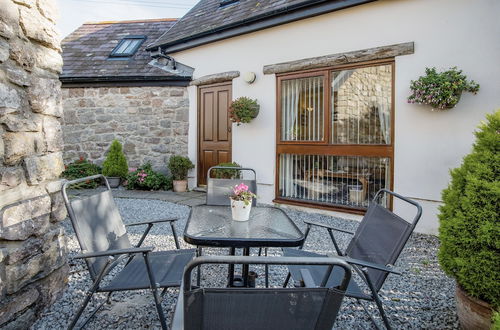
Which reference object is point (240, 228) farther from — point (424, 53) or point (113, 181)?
point (113, 181)

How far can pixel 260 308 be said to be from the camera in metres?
1.06

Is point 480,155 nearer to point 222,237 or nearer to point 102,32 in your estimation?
point 222,237

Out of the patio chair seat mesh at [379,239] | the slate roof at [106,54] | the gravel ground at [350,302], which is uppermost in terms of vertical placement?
the slate roof at [106,54]

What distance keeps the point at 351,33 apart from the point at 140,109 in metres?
4.89

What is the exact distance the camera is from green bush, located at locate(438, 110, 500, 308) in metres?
1.81

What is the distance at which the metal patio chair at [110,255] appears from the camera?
5.80 ft

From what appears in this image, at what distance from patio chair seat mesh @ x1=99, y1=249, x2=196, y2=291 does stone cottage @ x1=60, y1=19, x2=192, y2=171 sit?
5.07 metres

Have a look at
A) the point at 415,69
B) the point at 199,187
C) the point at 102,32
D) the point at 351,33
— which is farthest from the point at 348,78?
the point at 102,32

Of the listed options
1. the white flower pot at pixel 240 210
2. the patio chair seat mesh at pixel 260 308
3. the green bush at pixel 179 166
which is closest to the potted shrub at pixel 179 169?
the green bush at pixel 179 166

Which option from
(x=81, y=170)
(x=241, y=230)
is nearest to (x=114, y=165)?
(x=81, y=170)

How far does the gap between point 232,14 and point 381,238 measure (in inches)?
220

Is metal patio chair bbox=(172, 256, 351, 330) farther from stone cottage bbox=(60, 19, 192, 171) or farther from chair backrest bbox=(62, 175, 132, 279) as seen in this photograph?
stone cottage bbox=(60, 19, 192, 171)

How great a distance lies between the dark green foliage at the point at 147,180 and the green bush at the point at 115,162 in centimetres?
30

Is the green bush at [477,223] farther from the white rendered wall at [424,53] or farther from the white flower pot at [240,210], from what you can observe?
the white rendered wall at [424,53]
